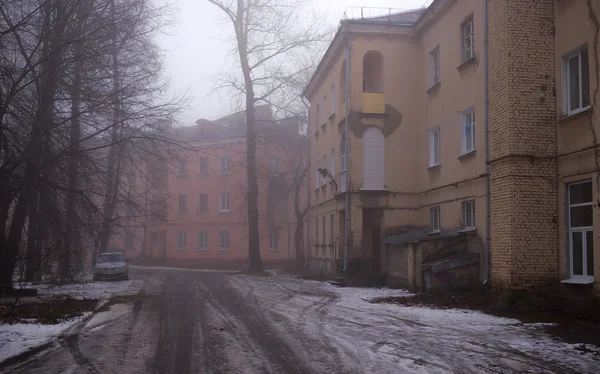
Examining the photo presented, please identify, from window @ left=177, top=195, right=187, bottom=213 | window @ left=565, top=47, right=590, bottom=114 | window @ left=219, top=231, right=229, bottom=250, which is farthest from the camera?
window @ left=177, top=195, right=187, bottom=213

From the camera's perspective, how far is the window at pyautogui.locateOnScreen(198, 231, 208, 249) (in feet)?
179

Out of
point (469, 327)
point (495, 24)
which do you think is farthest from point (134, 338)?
point (495, 24)

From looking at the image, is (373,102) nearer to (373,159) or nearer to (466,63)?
(373,159)

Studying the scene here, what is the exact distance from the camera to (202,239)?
5478cm

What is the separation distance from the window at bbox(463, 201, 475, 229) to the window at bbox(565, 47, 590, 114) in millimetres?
5213

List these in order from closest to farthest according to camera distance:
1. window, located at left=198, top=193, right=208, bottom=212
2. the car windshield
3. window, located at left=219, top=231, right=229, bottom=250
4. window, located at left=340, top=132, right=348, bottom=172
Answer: window, located at left=340, top=132, right=348, bottom=172 → the car windshield → window, located at left=219, top=231, right=229, bottom=250 → window, located at left=198, top=193, right=208, bottom=212

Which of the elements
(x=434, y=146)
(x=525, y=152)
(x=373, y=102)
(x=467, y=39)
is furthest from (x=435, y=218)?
(x=525, y=152)

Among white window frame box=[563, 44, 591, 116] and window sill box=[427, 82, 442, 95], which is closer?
white window frame box=[563, 44, 591, 116]

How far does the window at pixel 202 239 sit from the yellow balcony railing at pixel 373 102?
33367 millimetres

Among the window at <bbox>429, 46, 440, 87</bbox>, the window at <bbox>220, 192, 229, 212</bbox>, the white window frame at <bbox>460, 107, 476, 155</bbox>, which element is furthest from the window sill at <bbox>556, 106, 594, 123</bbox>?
the window at <bbox>220, 192, 229, 212</bbox>

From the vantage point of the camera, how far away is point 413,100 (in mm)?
23938

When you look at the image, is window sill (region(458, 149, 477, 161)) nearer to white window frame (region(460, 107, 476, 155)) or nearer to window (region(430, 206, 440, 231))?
white window frame (region(460, 107, 476, 155))

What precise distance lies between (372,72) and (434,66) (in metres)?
4.32

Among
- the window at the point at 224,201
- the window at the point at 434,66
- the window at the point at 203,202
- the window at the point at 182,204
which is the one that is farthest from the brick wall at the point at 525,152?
the window at the point at 182,204
